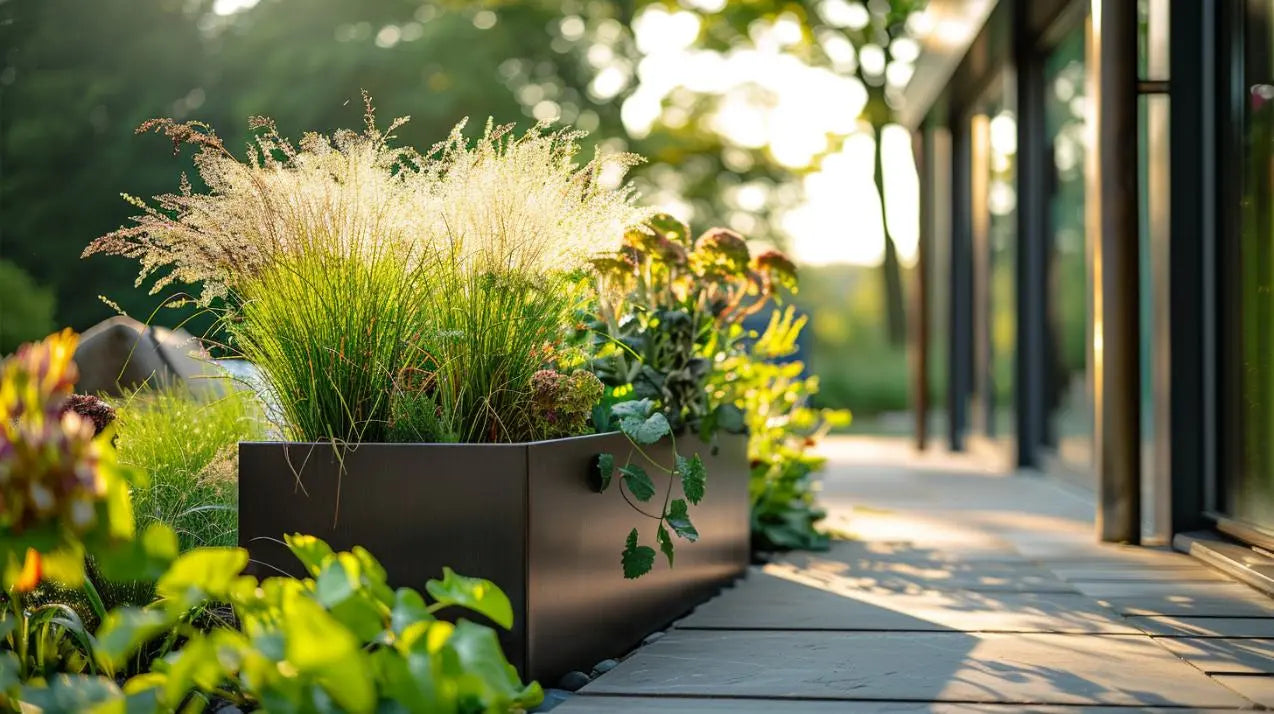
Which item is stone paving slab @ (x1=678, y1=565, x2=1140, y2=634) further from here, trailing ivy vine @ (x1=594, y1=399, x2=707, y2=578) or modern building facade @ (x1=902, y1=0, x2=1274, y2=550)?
modern building facade @ (x1=902, y1=0, x2=1274, y2=550)

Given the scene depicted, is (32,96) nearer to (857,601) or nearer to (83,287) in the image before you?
(83,287)

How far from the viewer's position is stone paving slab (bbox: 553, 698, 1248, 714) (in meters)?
1.72

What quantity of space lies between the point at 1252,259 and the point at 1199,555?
79 cm

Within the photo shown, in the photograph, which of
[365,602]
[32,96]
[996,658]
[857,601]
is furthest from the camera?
[32,96]

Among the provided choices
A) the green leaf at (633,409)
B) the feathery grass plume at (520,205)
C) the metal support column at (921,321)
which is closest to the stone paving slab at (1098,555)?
the green leaf at (633,409)

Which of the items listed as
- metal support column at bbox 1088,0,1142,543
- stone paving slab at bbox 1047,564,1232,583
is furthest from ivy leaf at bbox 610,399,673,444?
metal support column at bbox 1088,0,1142,543

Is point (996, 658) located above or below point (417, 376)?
below

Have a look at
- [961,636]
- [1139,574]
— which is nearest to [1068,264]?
[1139,574]

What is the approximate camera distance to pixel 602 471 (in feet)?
6.75

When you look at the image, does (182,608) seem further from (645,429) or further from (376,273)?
(645,429)

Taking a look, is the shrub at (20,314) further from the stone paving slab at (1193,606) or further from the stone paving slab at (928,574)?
the stone paving slab at (1193,606)

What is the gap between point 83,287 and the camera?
37.1 feet

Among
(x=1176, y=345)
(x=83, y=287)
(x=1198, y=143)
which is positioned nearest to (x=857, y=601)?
(x=1176, y=345)

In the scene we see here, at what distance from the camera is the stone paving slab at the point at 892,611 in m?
2.38
